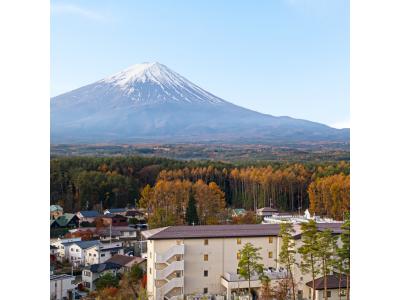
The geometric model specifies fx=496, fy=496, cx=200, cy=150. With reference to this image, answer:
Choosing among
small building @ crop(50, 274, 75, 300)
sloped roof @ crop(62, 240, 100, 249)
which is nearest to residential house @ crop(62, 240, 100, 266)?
sloped roof @ crop(62, 240, 100, 249)

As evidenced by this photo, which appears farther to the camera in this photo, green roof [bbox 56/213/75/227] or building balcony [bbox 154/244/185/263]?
green roof [bbox 56/213/75/227]

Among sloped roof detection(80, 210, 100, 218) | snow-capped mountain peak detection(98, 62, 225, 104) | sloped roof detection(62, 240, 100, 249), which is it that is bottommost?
sloped roof detection(62, 240, 100, 249)

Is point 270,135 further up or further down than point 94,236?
further up

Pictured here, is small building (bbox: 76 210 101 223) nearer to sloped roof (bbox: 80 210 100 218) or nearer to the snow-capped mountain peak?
sloped roof (bbox: 80 210 100 218)

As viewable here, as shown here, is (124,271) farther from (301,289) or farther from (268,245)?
(301,289)

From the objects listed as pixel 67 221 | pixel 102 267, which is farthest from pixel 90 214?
pixel 102 267
